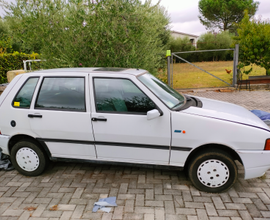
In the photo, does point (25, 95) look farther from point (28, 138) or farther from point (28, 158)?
point (28, 158)

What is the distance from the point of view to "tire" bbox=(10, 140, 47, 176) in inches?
151

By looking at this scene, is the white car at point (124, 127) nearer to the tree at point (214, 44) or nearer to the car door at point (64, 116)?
the car door at point (64, 116)

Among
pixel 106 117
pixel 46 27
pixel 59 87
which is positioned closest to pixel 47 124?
pixel 59 87

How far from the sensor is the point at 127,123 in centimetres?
335

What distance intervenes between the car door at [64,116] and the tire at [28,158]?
0.24 metres

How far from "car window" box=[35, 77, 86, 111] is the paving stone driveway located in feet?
4.15

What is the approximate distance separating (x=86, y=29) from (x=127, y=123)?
344 centimetres

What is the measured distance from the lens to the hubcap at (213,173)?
331 centimetres

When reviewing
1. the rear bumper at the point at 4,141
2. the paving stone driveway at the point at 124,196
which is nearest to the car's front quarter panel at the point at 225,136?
the paving stone driveway at the point at 124,196

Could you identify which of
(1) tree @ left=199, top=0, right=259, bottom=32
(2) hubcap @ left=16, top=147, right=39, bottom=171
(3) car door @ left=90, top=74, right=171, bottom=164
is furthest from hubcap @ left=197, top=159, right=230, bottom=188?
(1) tree @ left=199, top=0, right=259, bottom=32

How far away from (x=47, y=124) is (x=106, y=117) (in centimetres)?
99

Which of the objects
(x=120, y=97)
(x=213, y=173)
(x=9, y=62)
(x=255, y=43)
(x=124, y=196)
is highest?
(x=255, y=43)

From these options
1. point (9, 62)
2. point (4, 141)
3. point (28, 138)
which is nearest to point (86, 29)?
point (28, 138)

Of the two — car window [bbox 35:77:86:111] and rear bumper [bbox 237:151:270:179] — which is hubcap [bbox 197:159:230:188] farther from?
car window [bbox 35:77:86:111]
